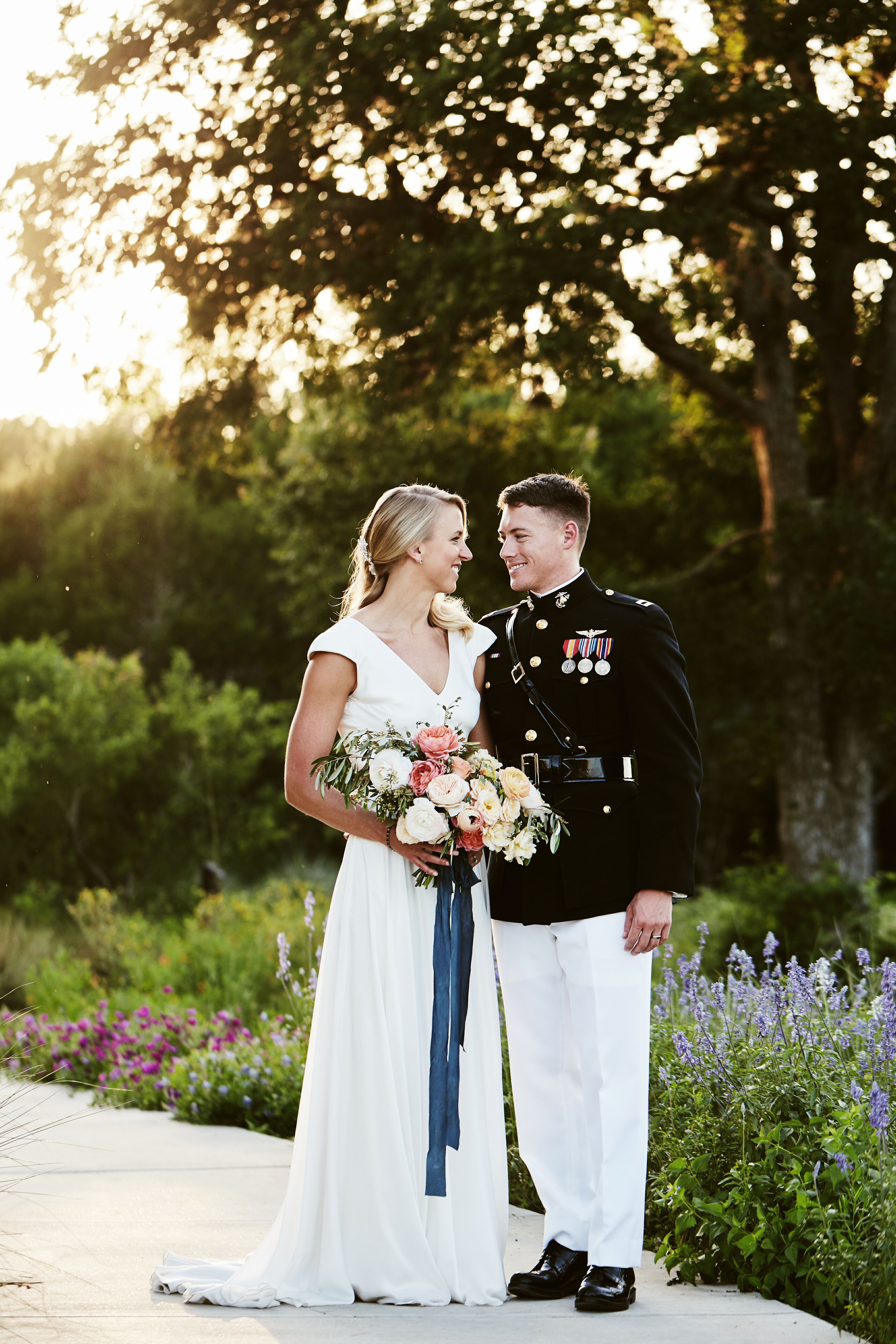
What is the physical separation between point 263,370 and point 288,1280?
35.2 ft

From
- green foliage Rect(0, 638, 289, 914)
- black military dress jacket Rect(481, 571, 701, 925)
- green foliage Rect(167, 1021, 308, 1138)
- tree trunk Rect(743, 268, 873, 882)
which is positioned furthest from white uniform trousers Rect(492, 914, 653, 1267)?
green foliage Rect(0, 638, 289, 914)

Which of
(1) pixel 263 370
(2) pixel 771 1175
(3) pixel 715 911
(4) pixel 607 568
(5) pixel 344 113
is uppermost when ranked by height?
(5) pixel 344 113

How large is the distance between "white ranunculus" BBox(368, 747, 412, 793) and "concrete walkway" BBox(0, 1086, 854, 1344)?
1.33 meters

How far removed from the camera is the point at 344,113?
35.7 feet

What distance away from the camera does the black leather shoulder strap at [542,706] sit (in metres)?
3.84

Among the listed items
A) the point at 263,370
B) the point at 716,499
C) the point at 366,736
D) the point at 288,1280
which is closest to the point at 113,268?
the point at 263,370

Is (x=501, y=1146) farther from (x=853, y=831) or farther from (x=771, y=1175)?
(x=853, y=831)

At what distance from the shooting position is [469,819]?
11.6 ft

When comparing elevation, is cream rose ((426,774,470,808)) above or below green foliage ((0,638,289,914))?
above

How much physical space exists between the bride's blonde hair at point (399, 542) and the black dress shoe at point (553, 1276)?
176 cm

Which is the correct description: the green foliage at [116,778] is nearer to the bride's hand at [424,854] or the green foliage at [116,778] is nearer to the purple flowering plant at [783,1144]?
the purple flowering plant at [783,1144]

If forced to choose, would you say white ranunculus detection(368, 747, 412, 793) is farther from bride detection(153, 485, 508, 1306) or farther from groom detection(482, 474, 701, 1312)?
groom detection(482, 474, 701, 1312)

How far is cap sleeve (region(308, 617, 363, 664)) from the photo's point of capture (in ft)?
12.5

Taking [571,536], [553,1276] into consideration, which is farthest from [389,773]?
[553,1276]
